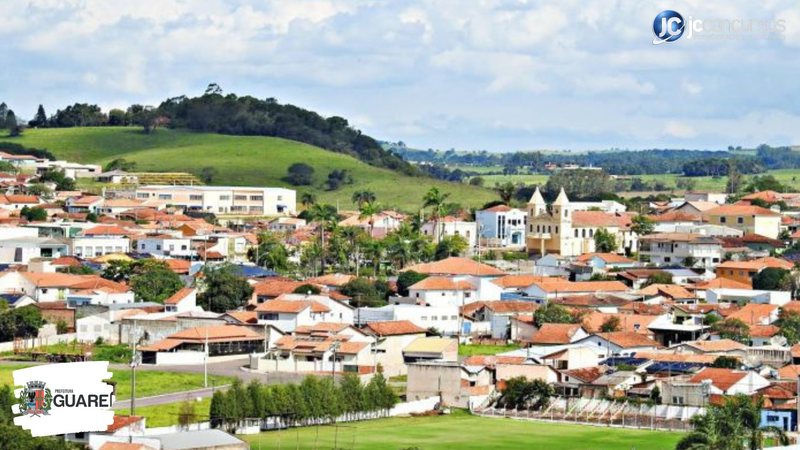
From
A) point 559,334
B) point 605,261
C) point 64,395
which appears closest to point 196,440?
point 64,395

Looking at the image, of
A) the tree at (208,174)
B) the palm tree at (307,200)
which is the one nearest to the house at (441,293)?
the palm tree at (307,200)

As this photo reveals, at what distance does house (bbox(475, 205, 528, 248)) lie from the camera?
355 feet

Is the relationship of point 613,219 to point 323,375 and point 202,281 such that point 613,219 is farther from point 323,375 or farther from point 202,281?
point 323,375

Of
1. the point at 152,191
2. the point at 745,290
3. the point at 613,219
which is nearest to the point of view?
the point at 745,290

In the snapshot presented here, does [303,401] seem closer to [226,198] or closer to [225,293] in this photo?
[225,293]

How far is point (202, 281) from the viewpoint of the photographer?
80188 millimetres

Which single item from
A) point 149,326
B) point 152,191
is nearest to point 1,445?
point 149,326

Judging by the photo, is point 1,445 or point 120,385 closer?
point 1,445

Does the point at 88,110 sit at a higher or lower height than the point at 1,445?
higher

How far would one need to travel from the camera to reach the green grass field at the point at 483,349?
67375 millimetres

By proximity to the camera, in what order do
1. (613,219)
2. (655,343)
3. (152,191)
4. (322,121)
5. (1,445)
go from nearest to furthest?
(1,445) < (655,343) < (613,219) < (152,191) < (322,121)

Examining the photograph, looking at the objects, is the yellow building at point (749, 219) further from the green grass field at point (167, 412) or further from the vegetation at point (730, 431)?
the green grass field at point (167, 412)

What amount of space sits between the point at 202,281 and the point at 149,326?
11.7 m

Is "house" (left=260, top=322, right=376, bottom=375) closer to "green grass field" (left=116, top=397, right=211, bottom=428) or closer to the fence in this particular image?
the fence
